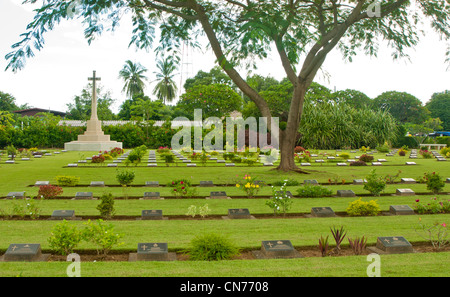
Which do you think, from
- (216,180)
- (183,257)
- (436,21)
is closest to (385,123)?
(436,21)

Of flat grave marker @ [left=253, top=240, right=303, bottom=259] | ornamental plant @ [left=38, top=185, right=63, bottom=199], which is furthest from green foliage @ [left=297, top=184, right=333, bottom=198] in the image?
ornamental plant @ [left=38, top=185, right=63, bottom=199]

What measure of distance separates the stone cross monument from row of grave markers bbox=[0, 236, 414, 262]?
2859 centimetres

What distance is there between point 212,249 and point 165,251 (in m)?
0.64

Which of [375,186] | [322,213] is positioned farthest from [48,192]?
[375,186]

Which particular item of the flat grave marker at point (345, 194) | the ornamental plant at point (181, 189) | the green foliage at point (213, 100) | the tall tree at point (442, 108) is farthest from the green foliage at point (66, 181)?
the tall tree at point (442, 108)

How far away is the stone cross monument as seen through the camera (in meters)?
33.0

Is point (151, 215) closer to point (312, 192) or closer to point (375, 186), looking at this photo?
point (312, 192)

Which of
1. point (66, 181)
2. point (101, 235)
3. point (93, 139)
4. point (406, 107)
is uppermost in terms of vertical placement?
point (406, 107)

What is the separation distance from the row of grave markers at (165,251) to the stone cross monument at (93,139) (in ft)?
93.8

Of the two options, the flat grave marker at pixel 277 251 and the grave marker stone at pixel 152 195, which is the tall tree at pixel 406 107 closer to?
the grave marker stone at pixel 152 195

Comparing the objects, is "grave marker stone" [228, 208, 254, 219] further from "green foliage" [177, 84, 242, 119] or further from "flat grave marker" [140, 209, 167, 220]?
"green foliage" [177, 84, 242, 119]

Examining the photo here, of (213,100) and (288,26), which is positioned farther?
(213,100)

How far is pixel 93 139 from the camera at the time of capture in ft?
111
